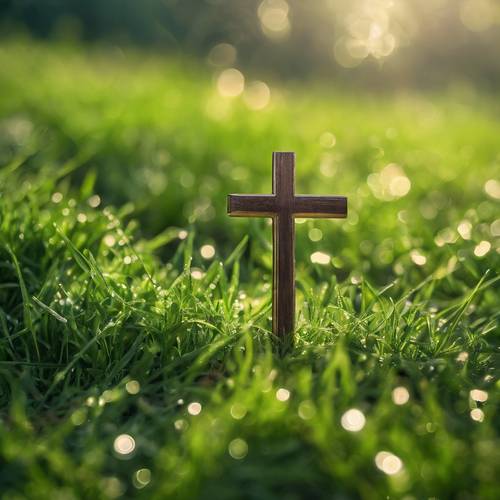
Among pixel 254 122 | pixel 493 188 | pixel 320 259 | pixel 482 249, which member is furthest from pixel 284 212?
pixel 254 122

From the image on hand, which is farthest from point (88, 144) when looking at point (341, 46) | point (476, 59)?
point (476, 59)

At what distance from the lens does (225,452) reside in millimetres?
1686

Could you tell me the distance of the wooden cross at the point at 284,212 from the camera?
7.22 feet

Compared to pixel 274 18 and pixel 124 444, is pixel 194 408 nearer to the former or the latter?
pixel 124 444

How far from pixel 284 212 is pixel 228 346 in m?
0.48

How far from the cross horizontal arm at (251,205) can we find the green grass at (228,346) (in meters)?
0.18

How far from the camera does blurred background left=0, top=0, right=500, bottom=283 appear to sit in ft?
11.6

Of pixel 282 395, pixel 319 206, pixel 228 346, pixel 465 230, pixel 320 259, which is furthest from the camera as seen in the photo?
pixel 465 230

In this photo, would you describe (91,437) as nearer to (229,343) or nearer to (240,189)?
(229,343)

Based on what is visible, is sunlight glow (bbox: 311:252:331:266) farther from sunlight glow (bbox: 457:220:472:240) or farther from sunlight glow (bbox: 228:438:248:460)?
sunlight glow (bbox: 228:438:248:460)

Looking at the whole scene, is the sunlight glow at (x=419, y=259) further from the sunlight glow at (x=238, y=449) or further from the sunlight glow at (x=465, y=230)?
the sunlight glow at (x=238, y=449)

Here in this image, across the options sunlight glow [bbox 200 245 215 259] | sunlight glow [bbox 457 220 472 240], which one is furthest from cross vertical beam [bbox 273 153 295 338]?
sunlight glow [bbox 457 220 472 240]

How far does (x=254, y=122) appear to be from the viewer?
5.52 m

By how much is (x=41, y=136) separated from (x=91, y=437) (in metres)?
3.07
